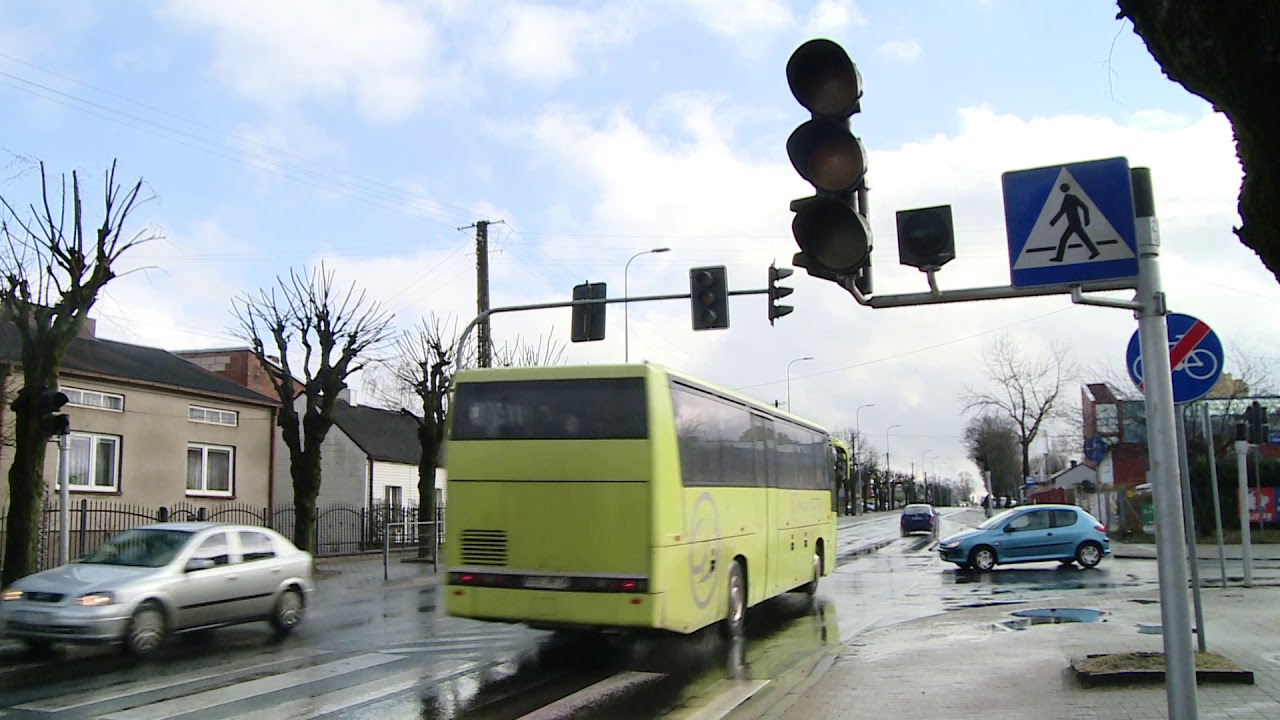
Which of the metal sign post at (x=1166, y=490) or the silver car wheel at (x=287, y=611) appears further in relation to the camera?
the silver car wheel at (x=287, y=611)

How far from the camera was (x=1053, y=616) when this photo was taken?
1390cm

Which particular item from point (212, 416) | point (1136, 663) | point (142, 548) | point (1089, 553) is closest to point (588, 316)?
point (142, 548)

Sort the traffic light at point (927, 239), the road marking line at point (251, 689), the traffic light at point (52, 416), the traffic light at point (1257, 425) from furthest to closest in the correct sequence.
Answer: the traffic light at point (1257, 425) → the traffic light at point (52, 416) → the road marking line at point (251, 689) → the traffic light at point (927, 239)

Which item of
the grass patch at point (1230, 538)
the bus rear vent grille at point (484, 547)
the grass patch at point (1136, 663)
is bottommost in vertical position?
the grass patch at point (1230, 538)

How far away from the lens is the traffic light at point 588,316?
2050 centimetres

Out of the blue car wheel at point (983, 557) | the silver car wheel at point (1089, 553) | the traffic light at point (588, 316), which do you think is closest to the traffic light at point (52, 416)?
the traffic light at point (588, 316)

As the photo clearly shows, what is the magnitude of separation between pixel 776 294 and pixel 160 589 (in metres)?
11.1

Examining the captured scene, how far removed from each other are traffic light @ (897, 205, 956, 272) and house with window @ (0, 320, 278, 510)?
2470 cm

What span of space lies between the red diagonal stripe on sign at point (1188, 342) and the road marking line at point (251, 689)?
27.2 ft

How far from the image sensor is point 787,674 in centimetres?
1016

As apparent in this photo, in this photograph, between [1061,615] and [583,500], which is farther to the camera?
[1061,615]

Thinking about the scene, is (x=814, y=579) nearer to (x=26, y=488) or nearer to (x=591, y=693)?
(x=591, y=693)

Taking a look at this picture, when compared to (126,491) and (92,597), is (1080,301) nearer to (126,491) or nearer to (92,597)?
(92,597)

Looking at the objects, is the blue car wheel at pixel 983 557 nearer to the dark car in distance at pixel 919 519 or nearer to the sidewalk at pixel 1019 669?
the sidewalk at pixel 1019 669
